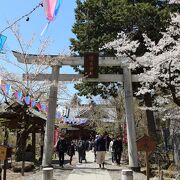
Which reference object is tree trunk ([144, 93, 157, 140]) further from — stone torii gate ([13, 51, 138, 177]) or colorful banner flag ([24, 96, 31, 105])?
colorful banner flag ([24, 96, 31, 105])

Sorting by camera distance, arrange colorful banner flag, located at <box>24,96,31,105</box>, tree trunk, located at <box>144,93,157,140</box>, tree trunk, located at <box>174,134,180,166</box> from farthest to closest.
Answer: tree trunk, located at <box>144,93,157,140</box> < tree trunk, located at <box>174,134,180,166</box> < colorful banner flag, located at <box>24,96,31,105</box>

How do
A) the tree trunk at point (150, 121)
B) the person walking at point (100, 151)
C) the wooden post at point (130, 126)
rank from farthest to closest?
the tree trunk at point (150, 121) < the person walking at point (100, 151) < the wooden post at point (130, 126)

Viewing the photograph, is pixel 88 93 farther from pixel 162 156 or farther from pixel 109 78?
pixel 162 156

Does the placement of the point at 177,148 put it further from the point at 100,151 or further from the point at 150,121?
the point at 150,121

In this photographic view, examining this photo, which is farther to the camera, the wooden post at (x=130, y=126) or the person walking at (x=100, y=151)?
the person walking at (x=100, y=151)

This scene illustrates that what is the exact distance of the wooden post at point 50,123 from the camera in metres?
19.0

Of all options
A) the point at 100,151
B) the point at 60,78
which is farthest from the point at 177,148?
the point at 60,78

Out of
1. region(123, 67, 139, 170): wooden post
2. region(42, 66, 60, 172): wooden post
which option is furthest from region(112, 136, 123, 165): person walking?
region(42, 66, 60, 172): wooden post

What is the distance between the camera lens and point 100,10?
941 inches

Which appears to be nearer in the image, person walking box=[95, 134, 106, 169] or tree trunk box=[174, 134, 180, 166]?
tree trunk box=[174, 134, 180, 166]

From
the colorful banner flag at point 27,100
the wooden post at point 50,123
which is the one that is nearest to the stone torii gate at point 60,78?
the wooden post at point 50,123

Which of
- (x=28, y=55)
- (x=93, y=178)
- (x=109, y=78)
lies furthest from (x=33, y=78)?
(x=93, y=178)

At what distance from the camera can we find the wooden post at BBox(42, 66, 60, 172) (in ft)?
62.4

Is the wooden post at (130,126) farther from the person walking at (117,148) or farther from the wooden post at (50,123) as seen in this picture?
the wooden post at (50,123)
